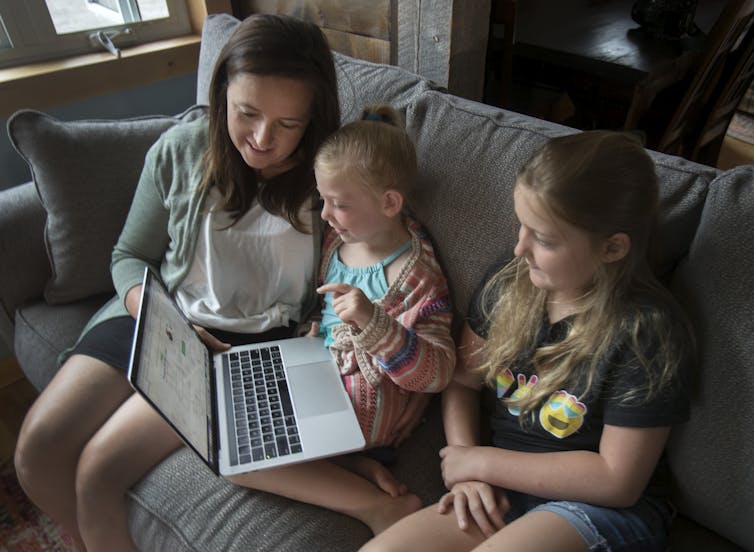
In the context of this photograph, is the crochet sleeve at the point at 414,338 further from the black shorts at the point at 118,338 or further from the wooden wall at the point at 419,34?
the wooden wall at the point at 419,34

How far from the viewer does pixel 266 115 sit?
41.6 inches

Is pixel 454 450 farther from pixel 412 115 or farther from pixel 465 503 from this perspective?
pixel 412 115

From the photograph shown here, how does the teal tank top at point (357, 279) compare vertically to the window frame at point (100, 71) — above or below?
below

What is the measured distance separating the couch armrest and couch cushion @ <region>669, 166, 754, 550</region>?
144 centimetres

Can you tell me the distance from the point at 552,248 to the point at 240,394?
2.10 ft

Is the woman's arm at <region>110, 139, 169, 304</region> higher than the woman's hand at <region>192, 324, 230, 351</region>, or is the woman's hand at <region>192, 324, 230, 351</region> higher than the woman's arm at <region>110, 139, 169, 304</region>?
the woman's arm at <region>110, 139, 169, 304</region>

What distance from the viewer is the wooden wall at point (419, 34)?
1.47 meters

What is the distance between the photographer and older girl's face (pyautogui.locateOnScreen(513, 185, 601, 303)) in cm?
81

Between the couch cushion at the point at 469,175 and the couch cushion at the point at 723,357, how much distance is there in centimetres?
9

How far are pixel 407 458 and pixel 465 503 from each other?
0.59 feet

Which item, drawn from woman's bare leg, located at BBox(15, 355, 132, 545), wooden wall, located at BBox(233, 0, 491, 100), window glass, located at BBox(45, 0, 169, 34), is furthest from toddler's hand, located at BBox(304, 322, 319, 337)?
window glass, located at BBox(45, 0, 169, 34)

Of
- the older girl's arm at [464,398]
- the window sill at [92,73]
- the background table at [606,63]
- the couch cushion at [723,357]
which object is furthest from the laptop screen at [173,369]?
the background table at [606,63]

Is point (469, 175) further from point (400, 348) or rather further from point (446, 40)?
point (446, 40)

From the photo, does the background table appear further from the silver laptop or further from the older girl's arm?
the silver laptop
